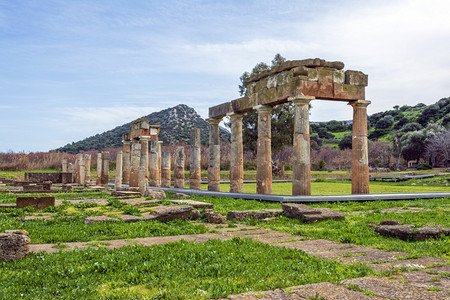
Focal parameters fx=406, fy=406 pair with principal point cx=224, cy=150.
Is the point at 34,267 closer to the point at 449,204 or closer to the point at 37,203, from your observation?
the point at 37,203

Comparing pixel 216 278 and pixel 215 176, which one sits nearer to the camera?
pixel 216 278

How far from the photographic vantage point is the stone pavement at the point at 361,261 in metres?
4.53

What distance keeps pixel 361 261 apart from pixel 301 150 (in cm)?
1165

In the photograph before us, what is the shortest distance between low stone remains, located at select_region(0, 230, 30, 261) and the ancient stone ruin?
12.9 metres

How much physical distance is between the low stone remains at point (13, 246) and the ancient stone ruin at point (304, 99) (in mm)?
12892

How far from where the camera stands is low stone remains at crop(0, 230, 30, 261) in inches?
254

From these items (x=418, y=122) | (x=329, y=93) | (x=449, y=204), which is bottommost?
(x=449, y=204)

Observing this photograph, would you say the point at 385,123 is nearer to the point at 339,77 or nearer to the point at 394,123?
the point at 394,123

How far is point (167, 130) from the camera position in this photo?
10262 centimetres

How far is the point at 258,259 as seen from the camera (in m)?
6.34

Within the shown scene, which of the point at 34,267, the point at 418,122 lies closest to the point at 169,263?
the point at 34,267

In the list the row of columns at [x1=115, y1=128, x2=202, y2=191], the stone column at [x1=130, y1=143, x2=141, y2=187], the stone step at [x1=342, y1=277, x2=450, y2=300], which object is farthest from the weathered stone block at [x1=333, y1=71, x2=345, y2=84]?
the stone column at [x1=130, y1=143, x2=141, y2=187]

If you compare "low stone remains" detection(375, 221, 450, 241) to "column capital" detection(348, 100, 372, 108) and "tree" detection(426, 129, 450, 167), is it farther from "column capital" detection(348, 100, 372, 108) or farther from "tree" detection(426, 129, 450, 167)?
"tree" detection(426, 129, 450, 167)

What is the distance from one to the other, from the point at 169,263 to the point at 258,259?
1384 millimetres
